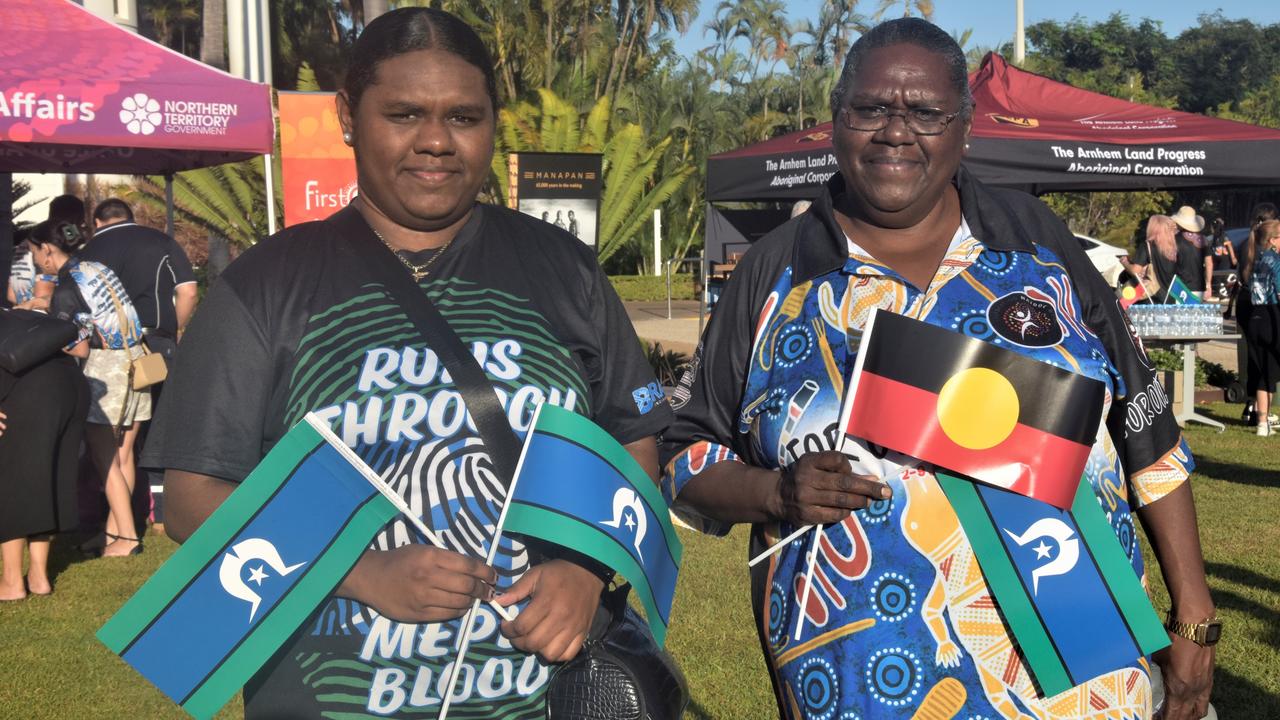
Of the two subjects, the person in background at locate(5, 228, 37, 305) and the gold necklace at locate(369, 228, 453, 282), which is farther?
the person in background at locate(5, 228, 37, 305)

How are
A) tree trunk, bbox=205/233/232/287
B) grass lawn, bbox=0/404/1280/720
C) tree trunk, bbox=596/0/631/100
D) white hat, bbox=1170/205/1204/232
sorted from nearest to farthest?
1. grass lawn, bbox=0/404/1280/720
2. white hat, bbox=1170/205/1204/232
3. tree trunk, bbox=205/233/232/287
4. tree trunk, bbox=596/0/631/100

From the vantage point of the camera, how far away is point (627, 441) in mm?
2117

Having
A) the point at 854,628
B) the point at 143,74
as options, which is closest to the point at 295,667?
the point at 854,628

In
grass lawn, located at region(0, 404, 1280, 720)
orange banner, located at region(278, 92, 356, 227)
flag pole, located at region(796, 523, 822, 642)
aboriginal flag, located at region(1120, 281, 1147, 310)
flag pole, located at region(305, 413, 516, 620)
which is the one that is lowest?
grass lawn, located at region(0, 404, 1280, 720)

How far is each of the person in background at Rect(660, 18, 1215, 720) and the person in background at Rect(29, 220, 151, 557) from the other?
5.86m

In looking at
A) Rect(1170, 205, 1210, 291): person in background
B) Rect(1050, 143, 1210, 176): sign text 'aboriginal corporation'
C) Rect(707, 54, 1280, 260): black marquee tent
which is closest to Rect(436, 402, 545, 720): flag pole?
Rect(707, 54, 1280, 260): black marquee tent

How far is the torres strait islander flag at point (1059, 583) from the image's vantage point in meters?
2.06

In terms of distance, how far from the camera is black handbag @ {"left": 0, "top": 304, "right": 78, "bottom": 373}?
21.1ft

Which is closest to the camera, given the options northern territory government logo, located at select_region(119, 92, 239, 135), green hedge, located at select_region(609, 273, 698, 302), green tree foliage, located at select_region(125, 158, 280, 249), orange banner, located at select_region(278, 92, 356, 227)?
northern territory government logo, located at select_region(119, 92, 239, 135)

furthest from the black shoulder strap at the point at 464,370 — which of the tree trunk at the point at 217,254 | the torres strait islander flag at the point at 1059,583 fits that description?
the tree trunk at the point at 217,254

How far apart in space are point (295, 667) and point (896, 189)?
4.21ft

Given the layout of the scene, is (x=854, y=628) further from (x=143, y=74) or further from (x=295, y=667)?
(x=143, y=74)

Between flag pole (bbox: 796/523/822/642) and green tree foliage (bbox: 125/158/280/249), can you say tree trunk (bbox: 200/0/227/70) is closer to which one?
green tree foliage (bbox: 125/158/280/249)

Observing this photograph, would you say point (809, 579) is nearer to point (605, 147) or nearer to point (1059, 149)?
point (1059, 149)
